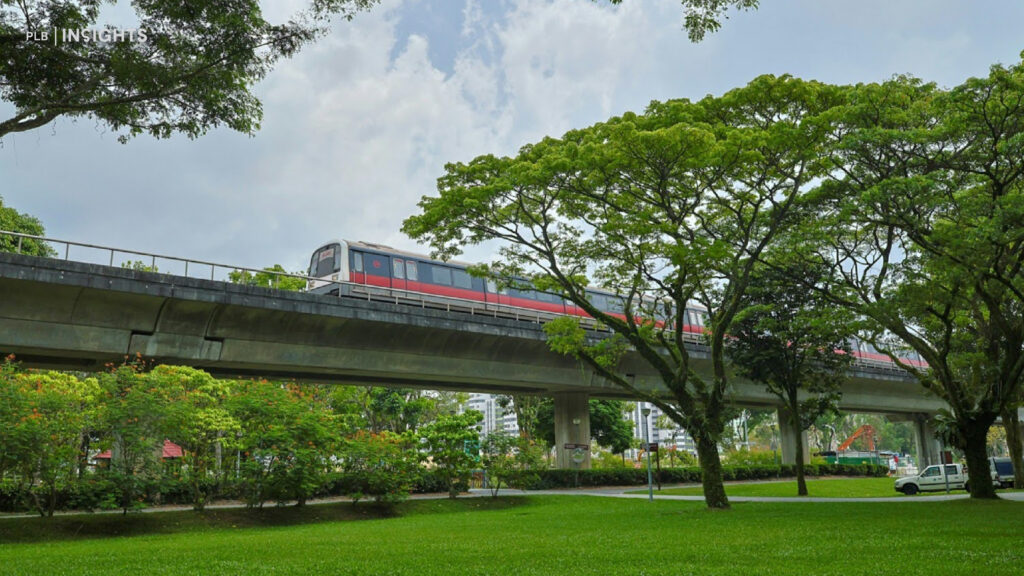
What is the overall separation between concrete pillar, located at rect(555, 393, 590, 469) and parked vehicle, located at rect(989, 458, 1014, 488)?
61.0ft

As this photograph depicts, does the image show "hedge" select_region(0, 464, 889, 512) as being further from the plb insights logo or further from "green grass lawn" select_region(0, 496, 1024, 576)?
the plb insights logo

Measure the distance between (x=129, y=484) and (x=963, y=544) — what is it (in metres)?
17.3

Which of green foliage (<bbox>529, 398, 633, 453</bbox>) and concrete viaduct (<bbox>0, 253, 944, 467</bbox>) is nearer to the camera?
concrete viaduct (<bbox>0, 253, 944, 467</bbox>)

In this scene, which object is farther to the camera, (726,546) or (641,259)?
(641,259)

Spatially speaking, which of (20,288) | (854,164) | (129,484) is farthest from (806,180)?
(20,288)

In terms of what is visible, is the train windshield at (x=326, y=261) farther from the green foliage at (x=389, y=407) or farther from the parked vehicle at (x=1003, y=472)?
the parked vehicle at (x=1003, y=472)

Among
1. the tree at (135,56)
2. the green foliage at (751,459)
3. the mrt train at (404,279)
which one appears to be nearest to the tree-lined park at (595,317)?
the tree at (135,56)

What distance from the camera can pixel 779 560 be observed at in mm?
Result: 9883

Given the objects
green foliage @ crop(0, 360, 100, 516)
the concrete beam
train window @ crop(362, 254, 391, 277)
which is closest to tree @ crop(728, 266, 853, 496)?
the concrete beam

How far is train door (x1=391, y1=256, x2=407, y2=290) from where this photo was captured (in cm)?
3052

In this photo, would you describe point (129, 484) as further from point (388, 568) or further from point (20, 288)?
point (388, 568)

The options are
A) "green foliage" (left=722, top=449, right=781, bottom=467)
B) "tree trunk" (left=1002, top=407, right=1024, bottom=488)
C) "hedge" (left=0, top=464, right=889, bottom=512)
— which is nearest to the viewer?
"hedge" (left=0, top=464, right=889, bottom=512)

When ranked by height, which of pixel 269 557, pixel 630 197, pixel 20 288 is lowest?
pixel 269 557

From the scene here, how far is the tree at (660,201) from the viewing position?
711 inches
